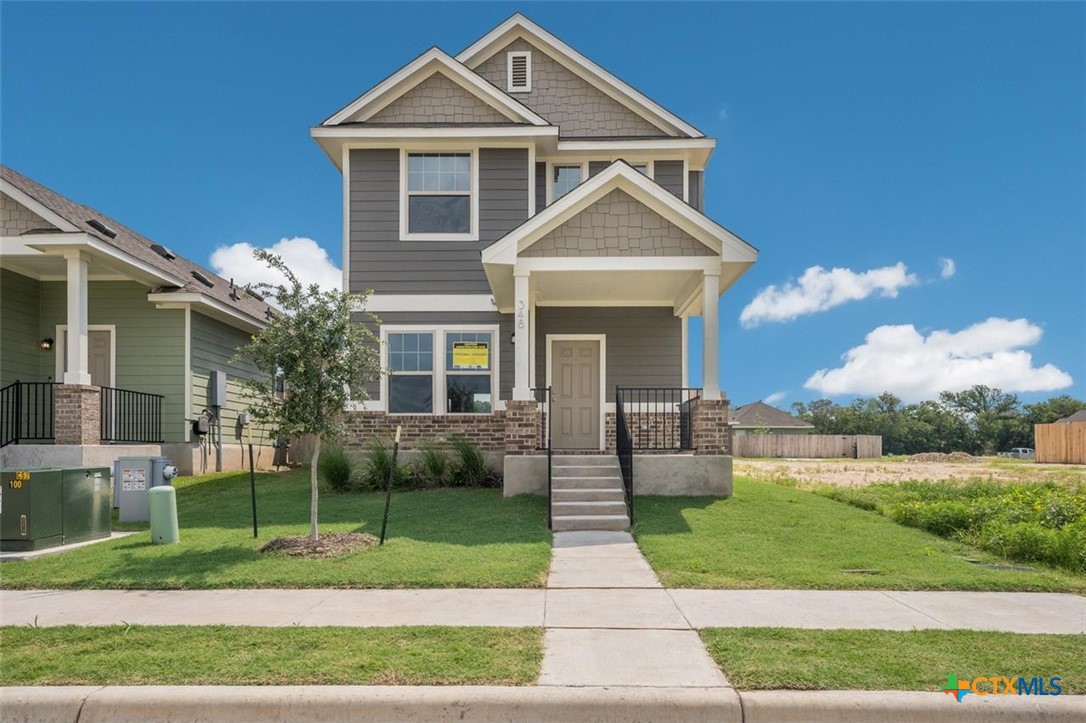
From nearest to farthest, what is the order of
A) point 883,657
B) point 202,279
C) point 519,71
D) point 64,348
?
point 883,657 → point 64,348 → point 519,71 → point 202,279

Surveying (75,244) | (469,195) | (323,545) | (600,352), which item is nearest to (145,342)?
(75,244)

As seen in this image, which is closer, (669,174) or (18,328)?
Result: (18,328)

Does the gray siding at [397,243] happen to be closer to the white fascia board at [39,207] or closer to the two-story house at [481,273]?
the two-story house at [481,273]

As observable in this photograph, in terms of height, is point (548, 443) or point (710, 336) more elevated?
point (710, 336)

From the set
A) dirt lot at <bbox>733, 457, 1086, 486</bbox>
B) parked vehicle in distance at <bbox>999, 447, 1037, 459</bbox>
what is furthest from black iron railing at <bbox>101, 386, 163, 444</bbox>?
parked vehicle in distance at <bbox>999, 447, 1037, 459</bbox>

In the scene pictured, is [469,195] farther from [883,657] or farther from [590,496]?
[883,657]

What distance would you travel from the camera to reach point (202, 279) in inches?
774

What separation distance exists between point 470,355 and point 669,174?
611 cm

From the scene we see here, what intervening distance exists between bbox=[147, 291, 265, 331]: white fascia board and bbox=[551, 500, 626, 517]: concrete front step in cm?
870

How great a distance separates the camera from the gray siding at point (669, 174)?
16844 millimetres

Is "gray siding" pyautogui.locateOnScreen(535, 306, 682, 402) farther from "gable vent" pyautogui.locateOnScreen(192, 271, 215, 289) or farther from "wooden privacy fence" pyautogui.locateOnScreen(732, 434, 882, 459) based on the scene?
"wooden privacy fence" pyautogui.locateOnScreen(732, 434, 882, 459)

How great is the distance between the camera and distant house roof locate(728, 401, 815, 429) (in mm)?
62688

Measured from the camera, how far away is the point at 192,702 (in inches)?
175

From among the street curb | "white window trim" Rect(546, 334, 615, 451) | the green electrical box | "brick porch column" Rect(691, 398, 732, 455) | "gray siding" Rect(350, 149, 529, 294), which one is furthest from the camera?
"white window trim" Rect(546, 334, 615, 451)
